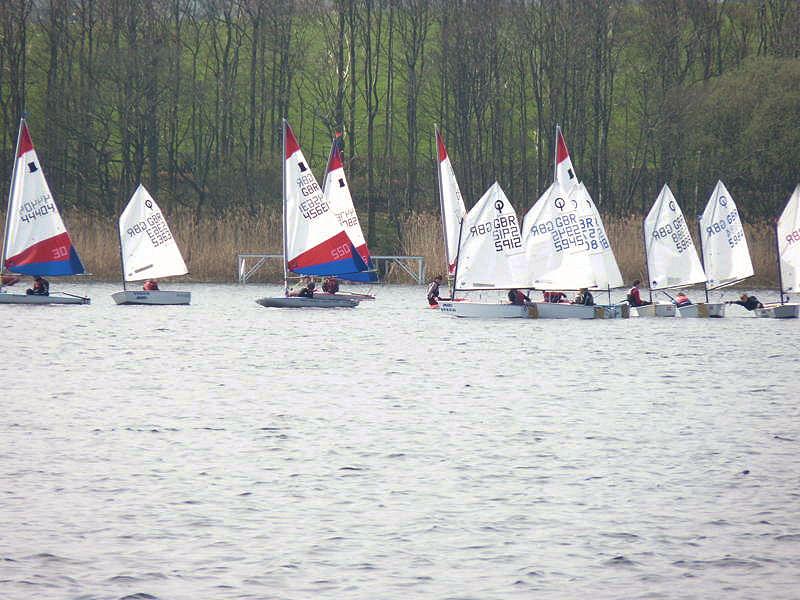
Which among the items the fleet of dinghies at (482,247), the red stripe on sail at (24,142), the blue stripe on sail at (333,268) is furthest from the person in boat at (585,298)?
the red stripe on sail at (24,142)

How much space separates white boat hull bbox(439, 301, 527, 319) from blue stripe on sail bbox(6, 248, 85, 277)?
41.4 ft

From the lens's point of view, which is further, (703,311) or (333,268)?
(333,268)

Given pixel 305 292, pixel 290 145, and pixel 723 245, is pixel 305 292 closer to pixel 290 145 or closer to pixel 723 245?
pixel 290 145

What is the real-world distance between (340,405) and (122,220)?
26.7 m

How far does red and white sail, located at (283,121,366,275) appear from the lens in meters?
47.9

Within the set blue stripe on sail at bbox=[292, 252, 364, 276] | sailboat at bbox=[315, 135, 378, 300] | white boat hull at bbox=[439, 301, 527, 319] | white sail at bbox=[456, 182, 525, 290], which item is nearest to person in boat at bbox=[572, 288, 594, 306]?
white boat hull at bbox=[439, 301, 527, 319]

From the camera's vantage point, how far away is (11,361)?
31.6 m

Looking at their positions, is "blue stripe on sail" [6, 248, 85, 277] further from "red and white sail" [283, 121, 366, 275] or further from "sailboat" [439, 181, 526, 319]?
"sailboat" [439, 181, 526, 319]

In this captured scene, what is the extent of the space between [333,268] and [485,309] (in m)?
5.89

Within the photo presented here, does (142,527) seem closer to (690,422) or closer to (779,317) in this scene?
(690,422)

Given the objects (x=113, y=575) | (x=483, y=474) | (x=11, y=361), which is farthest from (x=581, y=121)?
(x=113, y=575)

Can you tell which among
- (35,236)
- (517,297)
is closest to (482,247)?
(517,297)

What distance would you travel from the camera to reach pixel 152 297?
49219 millimetres

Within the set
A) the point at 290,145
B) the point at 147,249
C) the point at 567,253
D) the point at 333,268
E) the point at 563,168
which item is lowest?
the point at 333,268
